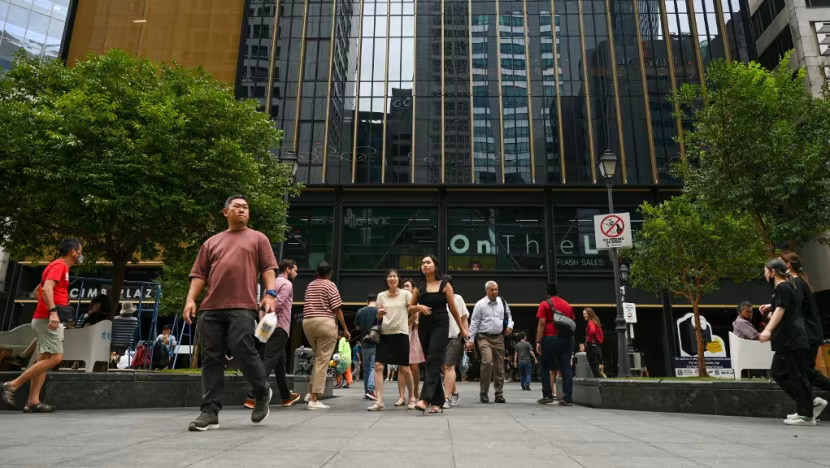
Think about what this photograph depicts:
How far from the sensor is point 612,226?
12.2 meters

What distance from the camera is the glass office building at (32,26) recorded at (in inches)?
1253

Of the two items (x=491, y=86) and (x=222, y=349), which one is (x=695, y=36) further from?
(x=222, y=349)

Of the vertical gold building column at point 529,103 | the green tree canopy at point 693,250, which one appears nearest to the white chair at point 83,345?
the green tree canopy at point 693,250

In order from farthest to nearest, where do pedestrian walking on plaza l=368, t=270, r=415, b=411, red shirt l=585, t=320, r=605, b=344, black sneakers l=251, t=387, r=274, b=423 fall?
red shirt l=585, t=320, r=605, b=344 < pedestrian walking on plaza l=368, t=270, r=415, b=411 < black sneakers l=251, t=387, r=274, b=423

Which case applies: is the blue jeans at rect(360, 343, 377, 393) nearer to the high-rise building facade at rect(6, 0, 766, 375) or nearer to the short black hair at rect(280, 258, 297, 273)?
the short black hair at rect(280, 258, 297, 273)

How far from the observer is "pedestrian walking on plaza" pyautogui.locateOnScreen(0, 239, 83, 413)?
6156 mm

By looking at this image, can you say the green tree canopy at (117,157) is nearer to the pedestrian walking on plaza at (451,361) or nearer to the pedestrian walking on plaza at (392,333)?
the pedestrian walking on plaza at (392,333)

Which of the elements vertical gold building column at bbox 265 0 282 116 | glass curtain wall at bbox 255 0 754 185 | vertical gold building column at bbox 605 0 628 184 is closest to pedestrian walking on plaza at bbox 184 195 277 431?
glass curtain wall at bbox 255 0 754 185

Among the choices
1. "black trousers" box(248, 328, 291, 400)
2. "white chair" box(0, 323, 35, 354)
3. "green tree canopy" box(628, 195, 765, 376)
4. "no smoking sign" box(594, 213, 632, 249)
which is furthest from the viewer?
"green tree canopy" box(628, 195, 765, 376)

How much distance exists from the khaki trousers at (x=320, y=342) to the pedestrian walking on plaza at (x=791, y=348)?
17.0 ft

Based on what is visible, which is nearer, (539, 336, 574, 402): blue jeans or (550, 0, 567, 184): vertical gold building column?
(539, 336, 574, 402): blue jeans

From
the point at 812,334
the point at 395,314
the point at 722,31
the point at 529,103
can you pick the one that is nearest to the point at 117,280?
the point at 395,314

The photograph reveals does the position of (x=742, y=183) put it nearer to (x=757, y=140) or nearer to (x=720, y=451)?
(x=757, y=140)

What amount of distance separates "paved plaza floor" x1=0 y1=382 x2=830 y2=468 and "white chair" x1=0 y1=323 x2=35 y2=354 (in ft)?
9.33
